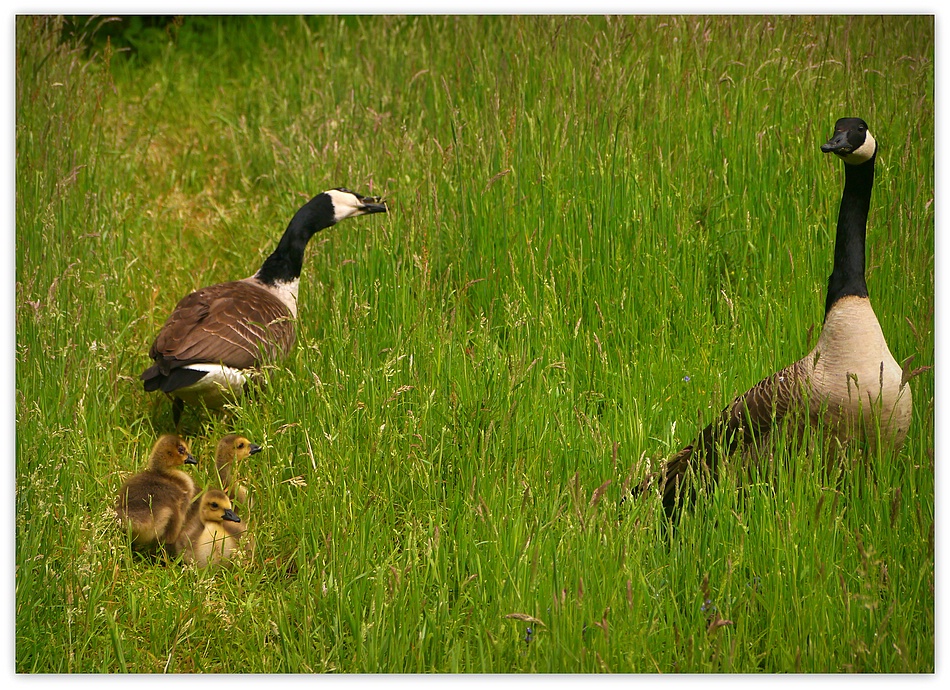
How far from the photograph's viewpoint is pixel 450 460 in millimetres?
3479

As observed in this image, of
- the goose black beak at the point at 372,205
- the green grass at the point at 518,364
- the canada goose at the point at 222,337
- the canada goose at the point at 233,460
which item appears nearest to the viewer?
the green grass at the point at 518,364

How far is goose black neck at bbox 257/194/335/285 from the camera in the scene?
4.79m

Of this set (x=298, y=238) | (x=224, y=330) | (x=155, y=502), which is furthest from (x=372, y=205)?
(x=155, y=502)

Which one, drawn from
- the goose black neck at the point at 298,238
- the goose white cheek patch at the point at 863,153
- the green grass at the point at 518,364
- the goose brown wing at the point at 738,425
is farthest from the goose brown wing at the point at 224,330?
the goose white cheek patch at the point at 863,153

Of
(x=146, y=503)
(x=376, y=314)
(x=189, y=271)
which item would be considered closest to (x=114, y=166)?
(x=189, y=271)

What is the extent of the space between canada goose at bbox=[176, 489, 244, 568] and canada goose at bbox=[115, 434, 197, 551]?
0.05 metres

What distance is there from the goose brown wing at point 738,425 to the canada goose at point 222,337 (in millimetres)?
1627

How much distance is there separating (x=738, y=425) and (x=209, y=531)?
1.86 meters

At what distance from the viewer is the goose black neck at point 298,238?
4.79 m

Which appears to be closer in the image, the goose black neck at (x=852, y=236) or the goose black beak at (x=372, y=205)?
the goose black neck at (x=852, y=236)

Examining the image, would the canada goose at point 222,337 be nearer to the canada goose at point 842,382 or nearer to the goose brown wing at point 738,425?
the goose brown wing at point 738,425

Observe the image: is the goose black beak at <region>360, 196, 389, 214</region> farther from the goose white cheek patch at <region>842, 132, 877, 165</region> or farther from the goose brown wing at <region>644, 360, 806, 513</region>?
the goose white cheek patch at <region>842, 132, 877, 165</region>

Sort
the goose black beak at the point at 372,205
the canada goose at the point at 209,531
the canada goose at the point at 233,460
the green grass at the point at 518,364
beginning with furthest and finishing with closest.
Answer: the goose black beak at the point at 372,205 < the canada goose at the point at 233,460 < the canada goose at the point at 209,531 < the green grass at the point at 518,364

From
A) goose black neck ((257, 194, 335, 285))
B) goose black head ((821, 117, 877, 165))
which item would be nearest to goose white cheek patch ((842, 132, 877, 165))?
goose black head ((821, 117, 877, 165))
